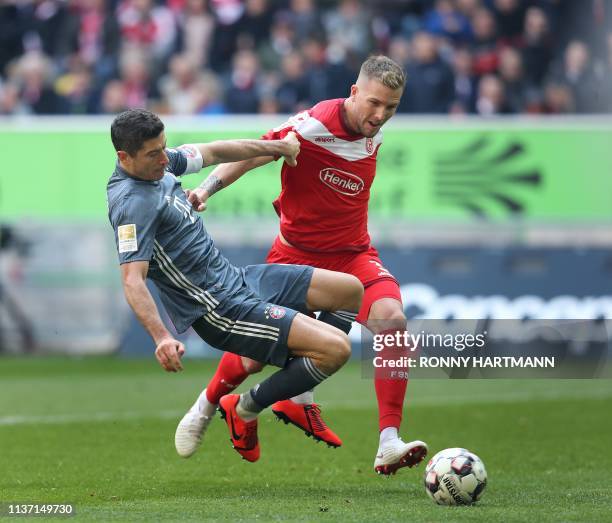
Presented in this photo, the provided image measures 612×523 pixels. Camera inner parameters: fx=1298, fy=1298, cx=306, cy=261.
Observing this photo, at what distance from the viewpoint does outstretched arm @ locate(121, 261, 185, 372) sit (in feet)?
22.2

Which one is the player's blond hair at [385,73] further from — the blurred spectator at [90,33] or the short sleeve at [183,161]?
the blurred spectator at [90,33]

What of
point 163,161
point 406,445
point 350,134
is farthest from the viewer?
point 350,134

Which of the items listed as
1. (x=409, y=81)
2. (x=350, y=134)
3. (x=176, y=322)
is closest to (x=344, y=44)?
(x=409, y=81)

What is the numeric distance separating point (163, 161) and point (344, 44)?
11.9 metres

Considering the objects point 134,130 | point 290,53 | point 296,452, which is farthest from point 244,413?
point 290,53

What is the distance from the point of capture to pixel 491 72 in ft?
59.9

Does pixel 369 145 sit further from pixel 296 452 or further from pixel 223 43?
pixel 223 43

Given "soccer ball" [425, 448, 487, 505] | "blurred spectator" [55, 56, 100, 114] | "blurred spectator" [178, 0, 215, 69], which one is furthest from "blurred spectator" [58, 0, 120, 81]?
"soccer ball" [425, 448, 487, 505]

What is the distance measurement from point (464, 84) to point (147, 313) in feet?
39.0

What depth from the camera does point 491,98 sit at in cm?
1775

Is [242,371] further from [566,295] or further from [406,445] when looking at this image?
[566,295]

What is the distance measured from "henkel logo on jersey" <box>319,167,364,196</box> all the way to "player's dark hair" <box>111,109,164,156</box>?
1644 millimetres

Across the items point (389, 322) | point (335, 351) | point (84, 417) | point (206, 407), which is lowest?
point (84, 417)

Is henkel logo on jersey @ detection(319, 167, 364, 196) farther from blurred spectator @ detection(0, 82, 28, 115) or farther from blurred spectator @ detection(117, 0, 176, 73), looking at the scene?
blurred spectator @ detection(0, 82, 28, 115)
